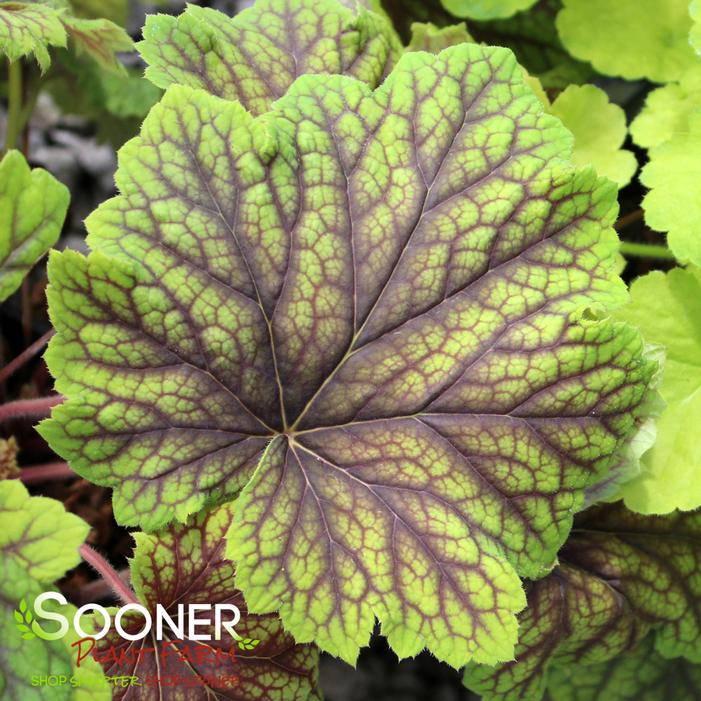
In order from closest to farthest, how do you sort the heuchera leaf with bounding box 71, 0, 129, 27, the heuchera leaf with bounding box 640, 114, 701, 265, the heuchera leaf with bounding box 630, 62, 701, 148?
the heuchera leaf with bounding box 640, 114, 701, 265 → the heuchera leaf with bounding box 630, 62, 701, 148 → the heuchera leaf with bounding box 71, 0, 129, 27

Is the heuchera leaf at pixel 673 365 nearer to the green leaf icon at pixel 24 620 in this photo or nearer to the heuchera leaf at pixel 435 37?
the heuchera leaf at pixel 435 37

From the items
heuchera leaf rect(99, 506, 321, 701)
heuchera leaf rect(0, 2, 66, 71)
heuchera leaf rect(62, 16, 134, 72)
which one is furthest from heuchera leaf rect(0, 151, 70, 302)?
heuchera leaf rect(99, 506, 321, 701)

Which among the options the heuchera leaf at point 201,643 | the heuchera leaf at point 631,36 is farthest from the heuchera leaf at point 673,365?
the heuchera leaf at point 201,643

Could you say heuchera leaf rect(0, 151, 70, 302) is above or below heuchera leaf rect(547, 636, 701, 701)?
above

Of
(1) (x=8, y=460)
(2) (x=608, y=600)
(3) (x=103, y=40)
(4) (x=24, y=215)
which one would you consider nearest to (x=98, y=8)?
(3) (x=103, y=40)

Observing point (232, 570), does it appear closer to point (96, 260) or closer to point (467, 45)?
point (96, 260)

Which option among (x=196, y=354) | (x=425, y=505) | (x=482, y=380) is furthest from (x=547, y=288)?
(x=196, y=354)

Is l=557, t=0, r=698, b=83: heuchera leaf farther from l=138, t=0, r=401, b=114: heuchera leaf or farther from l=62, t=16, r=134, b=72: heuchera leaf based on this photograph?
l=62, t=16, r=134, b=72: heuchera leaf
